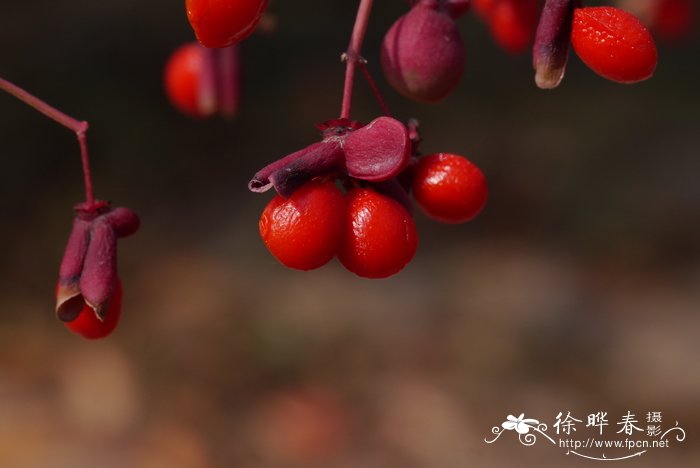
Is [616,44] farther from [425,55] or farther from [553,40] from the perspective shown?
[425,55]

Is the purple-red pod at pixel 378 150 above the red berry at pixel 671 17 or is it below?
below

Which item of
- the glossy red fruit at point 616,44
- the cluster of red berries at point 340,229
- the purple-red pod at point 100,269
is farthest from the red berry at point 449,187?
the purple-red pod at point 100,269

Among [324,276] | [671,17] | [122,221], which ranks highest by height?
[671,17]

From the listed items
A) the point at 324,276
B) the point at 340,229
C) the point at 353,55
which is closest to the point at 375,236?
the point at 340,229

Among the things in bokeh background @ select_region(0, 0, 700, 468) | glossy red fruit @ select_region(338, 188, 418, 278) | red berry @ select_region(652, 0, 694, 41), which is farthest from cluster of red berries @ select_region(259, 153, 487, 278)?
bokeh background @ select_region(0, 0, 700, 468)

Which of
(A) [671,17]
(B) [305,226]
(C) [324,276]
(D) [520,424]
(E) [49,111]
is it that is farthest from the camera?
(C) [324,276]

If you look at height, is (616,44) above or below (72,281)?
above

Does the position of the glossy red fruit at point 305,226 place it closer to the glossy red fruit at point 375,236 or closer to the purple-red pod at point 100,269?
the glossy red fruit at point 375,236
